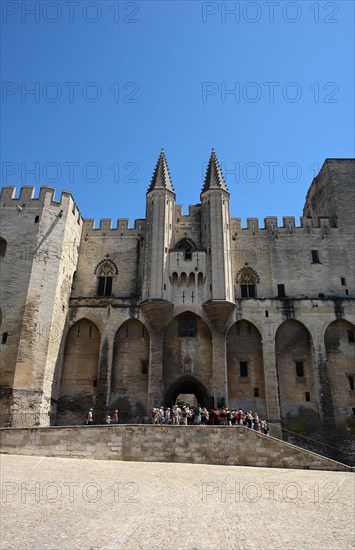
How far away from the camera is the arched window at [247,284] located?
1103 inches

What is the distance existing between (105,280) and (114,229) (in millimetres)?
3745

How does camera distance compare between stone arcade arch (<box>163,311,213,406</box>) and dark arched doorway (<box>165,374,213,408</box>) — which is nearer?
dark arched doorway (<box>165,374,213,408</box>)

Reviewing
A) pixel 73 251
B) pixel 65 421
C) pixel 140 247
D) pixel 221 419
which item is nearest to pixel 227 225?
pixel 140 247

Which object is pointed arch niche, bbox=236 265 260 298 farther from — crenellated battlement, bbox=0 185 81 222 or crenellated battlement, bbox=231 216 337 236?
crenellated battlement, bbox=0 185 81 222

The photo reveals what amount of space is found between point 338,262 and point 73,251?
1714cm

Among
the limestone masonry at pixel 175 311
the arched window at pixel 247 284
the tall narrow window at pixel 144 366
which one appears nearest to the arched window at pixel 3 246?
the limestone masonry at pixel 175 311

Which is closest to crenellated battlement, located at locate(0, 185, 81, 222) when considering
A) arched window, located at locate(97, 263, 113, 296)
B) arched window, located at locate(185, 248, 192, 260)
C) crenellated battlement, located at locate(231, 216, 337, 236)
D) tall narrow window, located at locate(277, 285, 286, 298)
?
arched window, located at locate(97, 263, 113, 296)

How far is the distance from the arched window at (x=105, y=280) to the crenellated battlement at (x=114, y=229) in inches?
94.1

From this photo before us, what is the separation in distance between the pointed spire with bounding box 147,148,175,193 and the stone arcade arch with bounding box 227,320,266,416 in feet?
33.6

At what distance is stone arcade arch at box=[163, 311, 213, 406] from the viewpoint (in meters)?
25.6

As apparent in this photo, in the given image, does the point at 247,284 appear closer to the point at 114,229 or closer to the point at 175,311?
the point at 175,311

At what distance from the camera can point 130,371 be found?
84.8 feet

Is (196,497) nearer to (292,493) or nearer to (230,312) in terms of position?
(292,493)

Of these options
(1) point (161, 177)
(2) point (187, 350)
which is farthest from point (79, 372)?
(1) point (161, 177)
